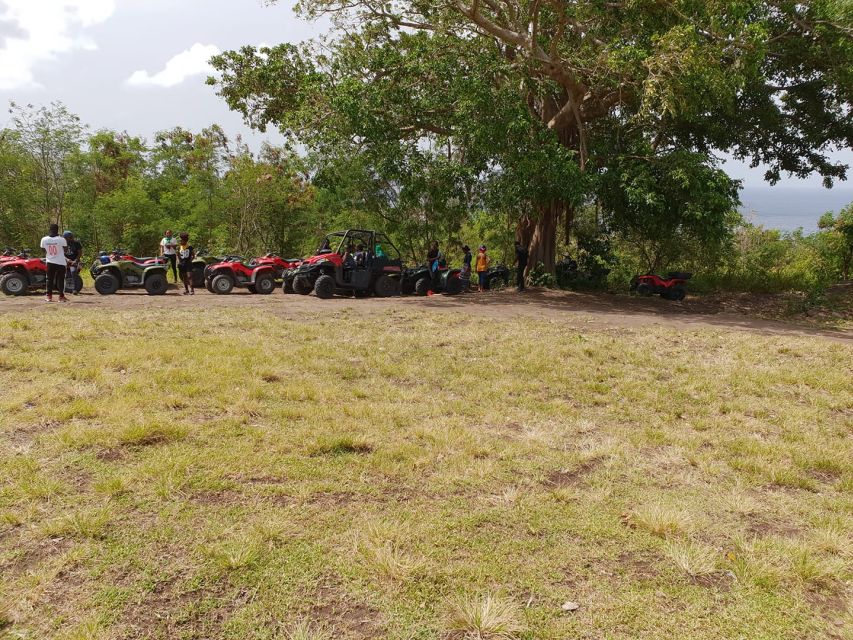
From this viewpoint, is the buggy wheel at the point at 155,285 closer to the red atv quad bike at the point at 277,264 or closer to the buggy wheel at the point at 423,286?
the red atv quad bike at the point at 277,264

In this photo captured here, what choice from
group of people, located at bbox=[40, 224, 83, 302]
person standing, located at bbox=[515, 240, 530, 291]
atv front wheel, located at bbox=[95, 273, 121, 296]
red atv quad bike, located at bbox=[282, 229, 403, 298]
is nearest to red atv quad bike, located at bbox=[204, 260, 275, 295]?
red atv quad bike, located at bbox=[282, 229, 403, 298]

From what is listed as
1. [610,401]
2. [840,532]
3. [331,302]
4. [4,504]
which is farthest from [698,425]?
[331,302]

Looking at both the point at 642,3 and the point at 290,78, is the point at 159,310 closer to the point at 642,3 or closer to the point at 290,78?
the point at 290,78

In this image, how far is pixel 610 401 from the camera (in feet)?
17.3

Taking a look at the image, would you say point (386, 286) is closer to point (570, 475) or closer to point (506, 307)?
point (506, 307)

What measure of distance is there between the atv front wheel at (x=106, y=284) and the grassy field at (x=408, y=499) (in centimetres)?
629

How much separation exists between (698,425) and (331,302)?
330 inches

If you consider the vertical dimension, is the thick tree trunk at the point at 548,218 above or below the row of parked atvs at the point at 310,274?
above

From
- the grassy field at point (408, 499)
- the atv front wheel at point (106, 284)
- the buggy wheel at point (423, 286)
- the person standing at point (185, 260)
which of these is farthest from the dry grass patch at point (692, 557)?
the atv front wheel at point (106, 284)

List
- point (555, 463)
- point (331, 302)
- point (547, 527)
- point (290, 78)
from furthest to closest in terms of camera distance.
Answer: point (290, 78)
point (331, 302)
point (555, 463)
point (547, 527)

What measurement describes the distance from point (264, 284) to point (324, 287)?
1872 mm

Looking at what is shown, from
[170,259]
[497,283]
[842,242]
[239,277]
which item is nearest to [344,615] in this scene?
[239,277]

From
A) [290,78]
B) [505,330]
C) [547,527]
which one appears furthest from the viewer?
[290,78]

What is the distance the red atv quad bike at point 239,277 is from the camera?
1291cm
